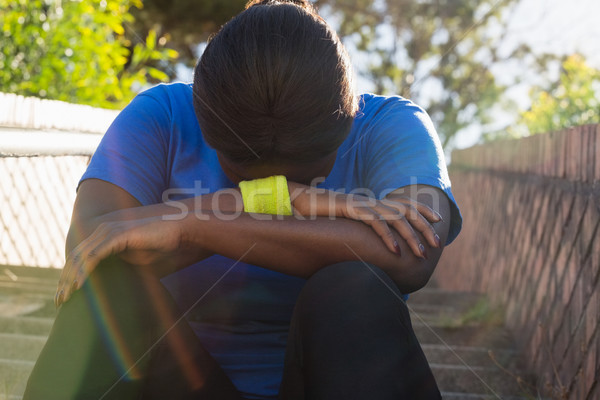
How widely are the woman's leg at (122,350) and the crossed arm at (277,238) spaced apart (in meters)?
0.06

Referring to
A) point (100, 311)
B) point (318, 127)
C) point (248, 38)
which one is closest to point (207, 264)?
point (100, 311)

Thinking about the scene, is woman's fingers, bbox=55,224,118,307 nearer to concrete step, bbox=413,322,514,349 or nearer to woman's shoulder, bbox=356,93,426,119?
woman's shoulder, bbox=356,93,426,119

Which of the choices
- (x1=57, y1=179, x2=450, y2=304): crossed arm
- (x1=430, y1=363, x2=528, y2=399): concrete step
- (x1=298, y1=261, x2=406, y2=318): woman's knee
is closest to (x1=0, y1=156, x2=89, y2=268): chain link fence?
(x1=57, y1=179, x2=450, y2=304): crossed arm

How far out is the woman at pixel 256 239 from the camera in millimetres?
1312

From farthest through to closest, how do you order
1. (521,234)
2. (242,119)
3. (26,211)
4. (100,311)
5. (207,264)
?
(26,211) → (521,234) → (207,264) → (242,119) → (100,311)

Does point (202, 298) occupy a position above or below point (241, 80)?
below

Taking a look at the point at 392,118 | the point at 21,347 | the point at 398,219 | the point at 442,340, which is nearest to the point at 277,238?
the point at 398,219

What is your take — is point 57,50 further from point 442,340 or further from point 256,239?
point 256,239

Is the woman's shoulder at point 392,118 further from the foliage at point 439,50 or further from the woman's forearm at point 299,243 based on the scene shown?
the foliage at point 439,50

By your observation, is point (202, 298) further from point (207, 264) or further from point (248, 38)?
point (248, 38)

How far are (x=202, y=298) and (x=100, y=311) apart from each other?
15.5 inches

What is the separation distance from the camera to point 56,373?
4.37ft

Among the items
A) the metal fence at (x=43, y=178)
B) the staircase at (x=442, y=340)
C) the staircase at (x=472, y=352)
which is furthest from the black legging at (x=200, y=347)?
the metal fence at (x=43, y=178)

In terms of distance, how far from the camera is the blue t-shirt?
1686 mm
